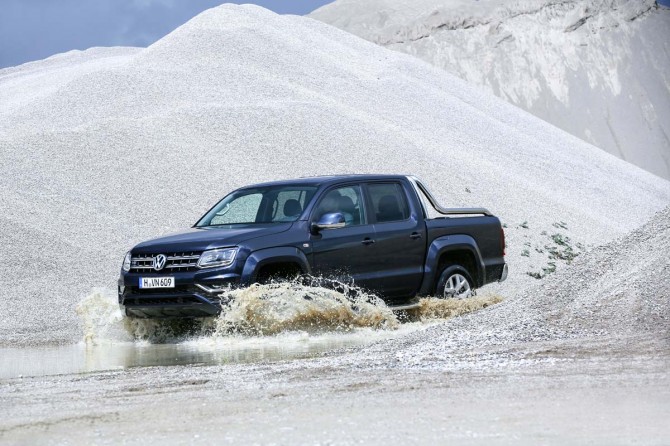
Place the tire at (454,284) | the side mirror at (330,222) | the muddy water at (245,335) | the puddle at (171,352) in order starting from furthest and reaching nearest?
1. the tire at (454,284)
2. the side mirror at (330,222)
3. the muddy water at (245,335)
4. the puddle at (171,352)

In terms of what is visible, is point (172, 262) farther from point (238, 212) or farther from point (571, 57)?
point (571, 57)

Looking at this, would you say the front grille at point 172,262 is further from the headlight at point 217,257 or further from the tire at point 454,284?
the tire at point 454,284

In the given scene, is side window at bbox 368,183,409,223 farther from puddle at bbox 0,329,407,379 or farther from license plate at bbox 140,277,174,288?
license plate at bbox 140,277,174,288

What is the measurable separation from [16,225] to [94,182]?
3.62 meters

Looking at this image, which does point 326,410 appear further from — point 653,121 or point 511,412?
point 653,121

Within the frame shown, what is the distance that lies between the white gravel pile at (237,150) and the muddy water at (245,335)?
159 cm

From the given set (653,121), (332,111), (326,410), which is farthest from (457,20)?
(326,410)

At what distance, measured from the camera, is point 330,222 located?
435 inches

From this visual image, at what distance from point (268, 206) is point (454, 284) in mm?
2326

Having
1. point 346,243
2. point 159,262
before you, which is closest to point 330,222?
point 346,243

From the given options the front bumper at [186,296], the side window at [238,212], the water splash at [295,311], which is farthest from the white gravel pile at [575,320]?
the side window at [238,212]

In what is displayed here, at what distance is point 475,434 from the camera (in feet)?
17.8

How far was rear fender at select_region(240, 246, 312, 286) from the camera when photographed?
1055 cm

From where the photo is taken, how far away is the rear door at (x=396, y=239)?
11773 millimetres
